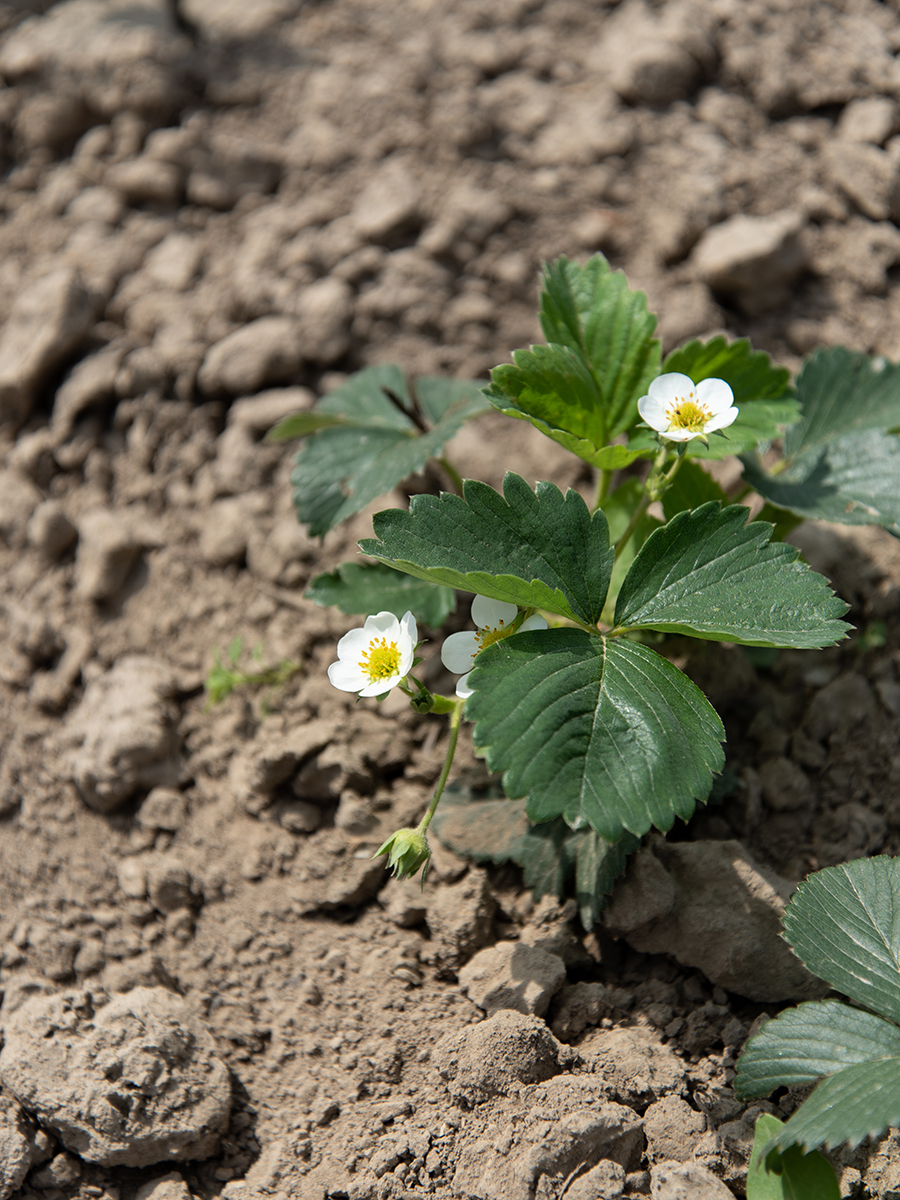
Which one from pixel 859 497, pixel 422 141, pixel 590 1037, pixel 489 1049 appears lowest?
pixel 590 1037

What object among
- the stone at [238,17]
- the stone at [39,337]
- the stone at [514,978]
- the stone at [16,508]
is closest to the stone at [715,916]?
the stone at [514,978]

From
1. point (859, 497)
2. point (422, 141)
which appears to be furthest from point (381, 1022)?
point (422, 141)

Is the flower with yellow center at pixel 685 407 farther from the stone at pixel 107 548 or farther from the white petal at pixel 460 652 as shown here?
the stone at pixel 107 548

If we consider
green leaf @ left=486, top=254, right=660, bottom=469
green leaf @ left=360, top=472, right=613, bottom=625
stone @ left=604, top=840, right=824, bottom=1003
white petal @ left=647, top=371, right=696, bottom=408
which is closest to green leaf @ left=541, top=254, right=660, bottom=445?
Result: green leaf @ left=486, top=254, right=660, bottom=469

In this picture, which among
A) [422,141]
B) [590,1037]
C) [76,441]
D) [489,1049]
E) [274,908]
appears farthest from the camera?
[422,141]

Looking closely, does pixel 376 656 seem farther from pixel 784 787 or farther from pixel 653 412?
pixel 784 787

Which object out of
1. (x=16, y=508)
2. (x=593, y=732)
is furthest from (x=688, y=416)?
(x=16, y=508)

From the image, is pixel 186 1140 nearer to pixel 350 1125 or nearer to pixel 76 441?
pixel 350 1125

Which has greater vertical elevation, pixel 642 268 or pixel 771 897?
pixel 642 268
